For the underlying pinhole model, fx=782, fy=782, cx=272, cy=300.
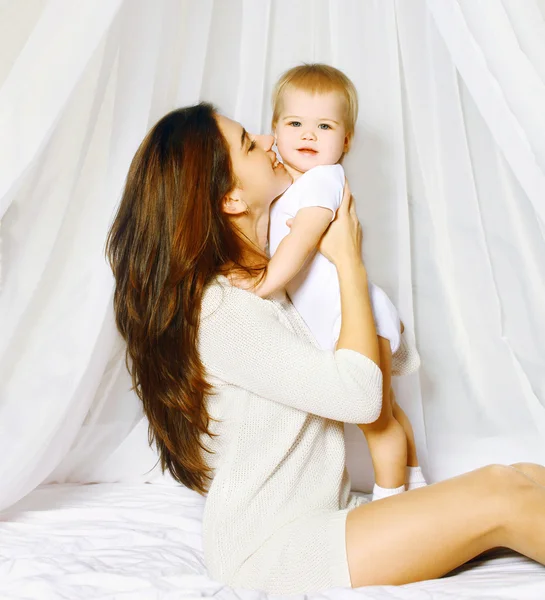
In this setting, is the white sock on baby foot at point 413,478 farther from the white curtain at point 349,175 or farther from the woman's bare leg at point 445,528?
the woman's bare leg at point 445,528

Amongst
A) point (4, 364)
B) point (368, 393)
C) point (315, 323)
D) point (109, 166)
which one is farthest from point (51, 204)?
point (368, 393)

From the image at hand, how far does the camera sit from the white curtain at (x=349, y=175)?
1588 mm

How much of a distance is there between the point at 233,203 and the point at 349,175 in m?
0.61

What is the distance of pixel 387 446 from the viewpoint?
1669 millimetres

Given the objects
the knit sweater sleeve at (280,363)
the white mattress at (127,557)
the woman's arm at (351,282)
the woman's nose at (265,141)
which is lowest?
the white mattress at (127,557)

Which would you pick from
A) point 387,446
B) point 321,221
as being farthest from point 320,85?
point 387,446

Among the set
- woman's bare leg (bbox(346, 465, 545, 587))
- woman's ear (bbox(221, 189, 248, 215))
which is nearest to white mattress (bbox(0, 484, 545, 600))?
woman's bare leg (bbox(346, 465, 545, 587))

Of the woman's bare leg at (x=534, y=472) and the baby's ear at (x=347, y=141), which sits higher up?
the baby's ear at (x=347, y=141)

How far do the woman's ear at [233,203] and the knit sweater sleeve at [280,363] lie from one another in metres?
0.19

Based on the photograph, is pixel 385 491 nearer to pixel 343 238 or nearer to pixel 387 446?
pixel 387 446

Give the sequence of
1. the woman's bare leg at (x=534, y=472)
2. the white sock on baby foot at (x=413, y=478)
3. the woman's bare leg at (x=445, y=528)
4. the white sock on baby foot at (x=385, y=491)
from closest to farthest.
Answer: the woman's bare leg at (x=445, y=528)
the woman's bare leg at (x=534, y=472)
the white sock on baby foot at (x=385, y=491)
the white sock on baby foot at (x=413, y=478)

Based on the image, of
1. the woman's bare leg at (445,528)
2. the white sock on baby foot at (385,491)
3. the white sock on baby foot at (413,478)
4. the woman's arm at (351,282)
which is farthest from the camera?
the white sock on baby foot at (413,478)

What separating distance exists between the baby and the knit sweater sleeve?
16 centimetres

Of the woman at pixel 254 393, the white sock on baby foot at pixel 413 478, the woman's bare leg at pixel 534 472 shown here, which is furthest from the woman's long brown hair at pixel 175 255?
the woman's bare leg at pixel 534 472
